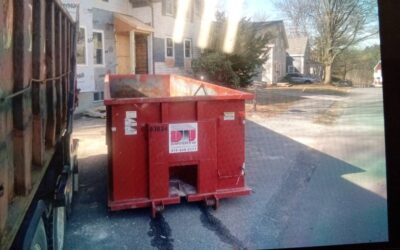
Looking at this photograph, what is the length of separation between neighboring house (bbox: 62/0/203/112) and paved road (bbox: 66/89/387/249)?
154 inches

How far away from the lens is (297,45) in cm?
281

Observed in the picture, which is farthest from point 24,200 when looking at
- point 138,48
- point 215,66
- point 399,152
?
point 138,48

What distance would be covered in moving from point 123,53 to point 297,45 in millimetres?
6606

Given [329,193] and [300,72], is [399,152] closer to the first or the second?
[329,193]

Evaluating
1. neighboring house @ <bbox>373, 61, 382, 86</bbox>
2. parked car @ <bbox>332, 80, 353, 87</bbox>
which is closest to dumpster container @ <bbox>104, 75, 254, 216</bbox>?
parked car @ <bbox>332, 80, 353, 87</bbox>

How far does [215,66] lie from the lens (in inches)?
233

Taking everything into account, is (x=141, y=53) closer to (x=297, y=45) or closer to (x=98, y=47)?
(x=98, y=47)

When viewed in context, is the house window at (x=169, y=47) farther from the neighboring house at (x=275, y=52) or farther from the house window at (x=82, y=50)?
the neighboring house at (x=275, y=52)

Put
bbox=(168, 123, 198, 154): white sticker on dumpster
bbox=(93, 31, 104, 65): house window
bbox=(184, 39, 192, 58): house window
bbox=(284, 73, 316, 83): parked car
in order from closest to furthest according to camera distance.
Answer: bbox=(168, 123, 198, 154): white sticker on dumpster → bbox=(284, 73, 316, 83): parked car → bbox=(93, 31, 104, 65): house window → bbox=(184, 39, 192, 58): house window

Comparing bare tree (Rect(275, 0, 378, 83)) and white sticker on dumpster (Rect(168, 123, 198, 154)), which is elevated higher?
bare tree (Rect(275, 0, 378, 83))

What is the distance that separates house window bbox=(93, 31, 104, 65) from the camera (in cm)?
754

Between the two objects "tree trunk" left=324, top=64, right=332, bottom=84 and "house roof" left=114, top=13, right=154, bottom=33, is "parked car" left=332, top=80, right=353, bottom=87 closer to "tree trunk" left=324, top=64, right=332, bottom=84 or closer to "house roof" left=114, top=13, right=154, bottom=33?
"tree trunk" left=324, top=64, right=332, bottom=84

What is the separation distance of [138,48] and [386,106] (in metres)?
7.74

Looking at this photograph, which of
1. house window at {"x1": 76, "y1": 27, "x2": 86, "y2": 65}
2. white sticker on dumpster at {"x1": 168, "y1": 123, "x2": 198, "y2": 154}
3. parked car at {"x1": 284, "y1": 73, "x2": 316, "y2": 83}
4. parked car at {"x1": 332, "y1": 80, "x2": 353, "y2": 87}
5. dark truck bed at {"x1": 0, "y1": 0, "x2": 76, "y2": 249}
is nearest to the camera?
dark truck bed at {"x1": 0, "y1": 0, "x2": 76, "y2": 249}
